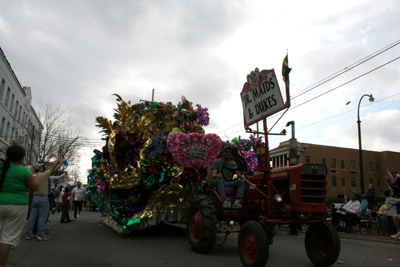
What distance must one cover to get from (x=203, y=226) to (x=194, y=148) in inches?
91.9

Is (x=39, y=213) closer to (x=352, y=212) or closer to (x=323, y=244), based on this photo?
(x=323, y=244)

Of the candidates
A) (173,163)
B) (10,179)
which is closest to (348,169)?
(173,163)

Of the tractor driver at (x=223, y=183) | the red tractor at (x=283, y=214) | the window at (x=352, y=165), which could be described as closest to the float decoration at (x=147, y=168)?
the tractor driver at (x=223, y=183)

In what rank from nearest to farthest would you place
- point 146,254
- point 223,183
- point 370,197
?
point 146,254
point 223,183
point 370,197

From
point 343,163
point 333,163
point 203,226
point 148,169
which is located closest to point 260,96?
point 203,226

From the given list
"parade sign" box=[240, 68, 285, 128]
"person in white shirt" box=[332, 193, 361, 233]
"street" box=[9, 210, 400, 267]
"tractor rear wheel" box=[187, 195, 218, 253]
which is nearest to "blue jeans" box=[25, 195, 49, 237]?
"street" box=[9, 210, 400, 267]

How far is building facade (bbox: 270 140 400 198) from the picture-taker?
4650cm

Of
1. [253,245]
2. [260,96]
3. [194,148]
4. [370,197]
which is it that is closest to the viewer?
[253,245]

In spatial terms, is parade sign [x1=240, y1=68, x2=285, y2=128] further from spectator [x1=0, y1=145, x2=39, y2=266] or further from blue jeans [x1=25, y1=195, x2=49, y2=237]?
blue jeans [x1=25, y1=195, x2=49, y2=237]

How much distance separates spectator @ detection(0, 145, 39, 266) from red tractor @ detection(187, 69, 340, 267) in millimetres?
2860

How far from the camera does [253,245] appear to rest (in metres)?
4.42

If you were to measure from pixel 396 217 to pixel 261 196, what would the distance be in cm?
530

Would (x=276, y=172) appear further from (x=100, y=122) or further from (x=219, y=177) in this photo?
(x=100, y=122)

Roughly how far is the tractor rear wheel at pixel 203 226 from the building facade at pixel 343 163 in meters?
39.2
